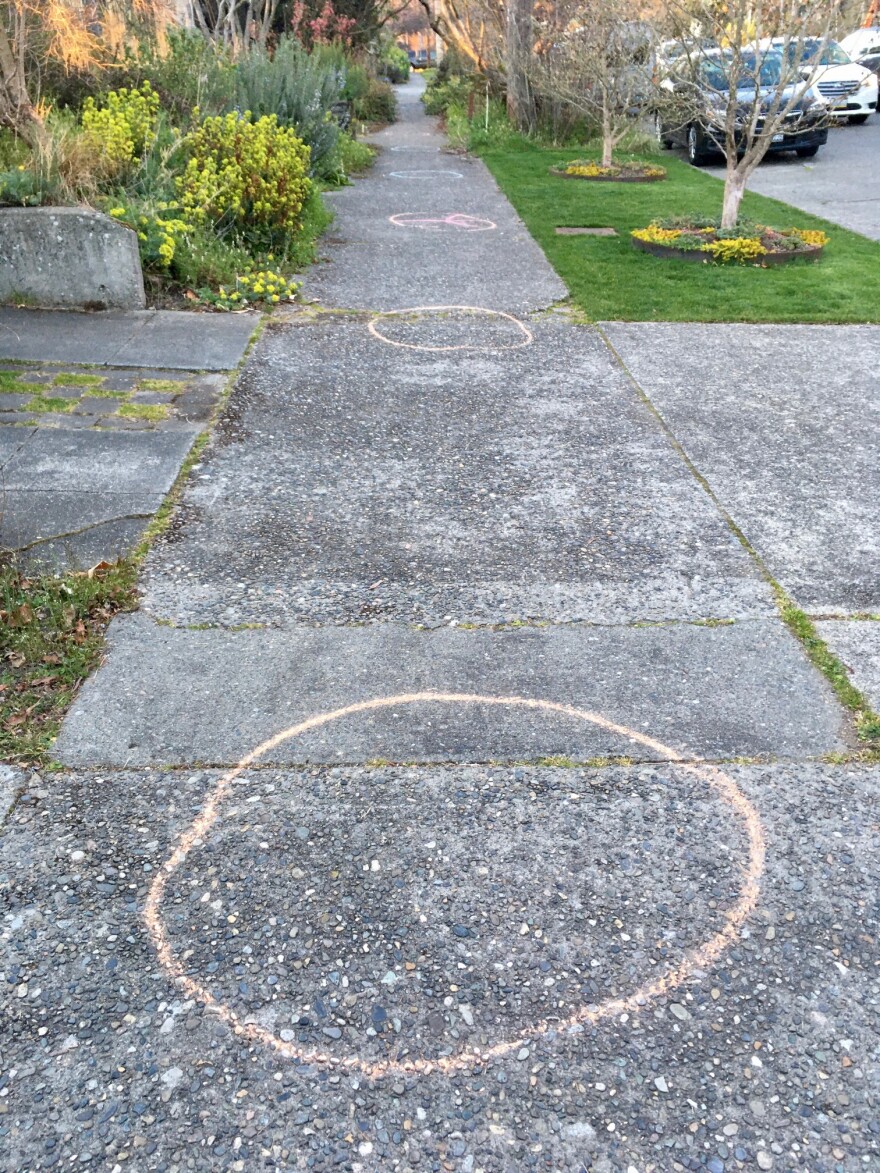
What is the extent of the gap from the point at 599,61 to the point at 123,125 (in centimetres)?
905

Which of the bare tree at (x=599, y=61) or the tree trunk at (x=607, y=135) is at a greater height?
the bare tree at (x=599, y=61)

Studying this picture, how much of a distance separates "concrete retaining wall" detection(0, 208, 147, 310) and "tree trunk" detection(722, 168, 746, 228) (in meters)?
5.75

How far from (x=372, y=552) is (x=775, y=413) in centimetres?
299

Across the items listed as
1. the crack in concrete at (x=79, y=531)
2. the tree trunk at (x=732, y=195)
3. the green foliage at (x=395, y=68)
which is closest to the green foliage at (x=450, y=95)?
the green foliage at (x=395, y=68)

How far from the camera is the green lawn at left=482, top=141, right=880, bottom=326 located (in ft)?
25.8

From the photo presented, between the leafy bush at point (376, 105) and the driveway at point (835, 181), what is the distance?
10.3 m

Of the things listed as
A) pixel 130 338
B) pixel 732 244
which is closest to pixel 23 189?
pixel 130 338

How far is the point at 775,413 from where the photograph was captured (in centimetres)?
579

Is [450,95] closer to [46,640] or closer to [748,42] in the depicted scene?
[748,42]

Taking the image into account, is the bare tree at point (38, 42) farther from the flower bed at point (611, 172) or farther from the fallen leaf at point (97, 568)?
the flower bed at point (611, 172)

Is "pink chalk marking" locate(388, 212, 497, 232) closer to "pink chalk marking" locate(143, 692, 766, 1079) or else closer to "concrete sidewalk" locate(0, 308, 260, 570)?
"concrete sidewalk" locate(0, 308, 260, 570)

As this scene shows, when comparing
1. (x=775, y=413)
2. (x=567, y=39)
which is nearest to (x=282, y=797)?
(x=775, y=413)

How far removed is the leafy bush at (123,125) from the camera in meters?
8.12

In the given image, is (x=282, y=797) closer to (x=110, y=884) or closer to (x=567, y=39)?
(x=110, y=884)
